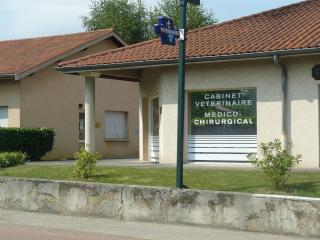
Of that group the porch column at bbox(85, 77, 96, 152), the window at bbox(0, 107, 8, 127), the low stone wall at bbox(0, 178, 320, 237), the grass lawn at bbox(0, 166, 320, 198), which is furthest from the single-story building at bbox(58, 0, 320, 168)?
the window at bbox(0, 107, 8, 127)

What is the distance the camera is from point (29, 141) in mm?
22922

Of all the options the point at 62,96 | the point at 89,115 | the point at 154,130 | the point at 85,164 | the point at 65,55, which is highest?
the point at 65,55

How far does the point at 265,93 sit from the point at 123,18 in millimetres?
34422

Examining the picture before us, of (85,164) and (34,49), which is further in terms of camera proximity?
(34,49)

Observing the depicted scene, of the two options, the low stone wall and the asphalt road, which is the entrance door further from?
the asphalt road

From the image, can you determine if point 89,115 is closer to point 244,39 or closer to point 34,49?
point 244,39

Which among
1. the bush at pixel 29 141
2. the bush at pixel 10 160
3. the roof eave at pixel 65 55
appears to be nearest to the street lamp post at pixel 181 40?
the bush at pixel 10 160

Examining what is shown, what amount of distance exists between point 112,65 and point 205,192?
854cm

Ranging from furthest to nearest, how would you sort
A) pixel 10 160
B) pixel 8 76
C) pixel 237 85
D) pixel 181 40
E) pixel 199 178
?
pixel 8 76 → pixel 10 160 → pixel 237 85 → pixel 199 178 → pixel 181 40

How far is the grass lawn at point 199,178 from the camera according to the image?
37.6 ft

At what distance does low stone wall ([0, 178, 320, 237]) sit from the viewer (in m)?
9.80

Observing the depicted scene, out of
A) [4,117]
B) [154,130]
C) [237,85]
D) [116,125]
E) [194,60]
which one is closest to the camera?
[194,60]

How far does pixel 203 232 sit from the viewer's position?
10258 millimetres

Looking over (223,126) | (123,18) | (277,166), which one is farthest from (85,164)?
(123,18)
